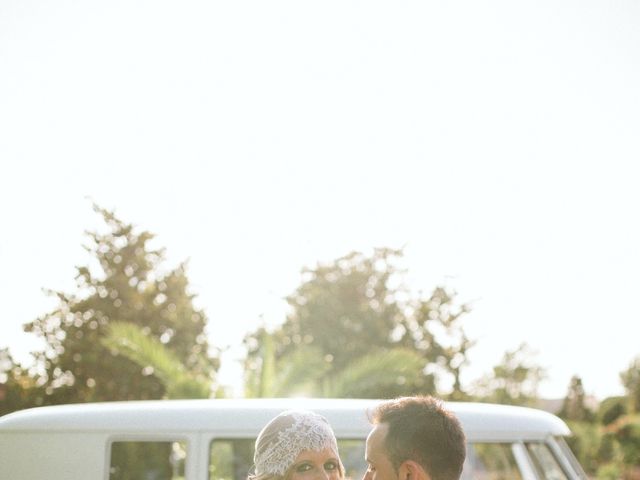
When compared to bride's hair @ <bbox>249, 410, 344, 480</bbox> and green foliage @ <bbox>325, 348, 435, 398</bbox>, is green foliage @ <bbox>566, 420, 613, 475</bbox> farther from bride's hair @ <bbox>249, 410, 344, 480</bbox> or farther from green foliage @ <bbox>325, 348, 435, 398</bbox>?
bride's hair @ <bbox>249, 410, 344, 480</bbox>

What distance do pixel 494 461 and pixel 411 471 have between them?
9.86ft

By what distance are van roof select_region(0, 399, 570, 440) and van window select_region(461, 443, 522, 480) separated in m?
0.08

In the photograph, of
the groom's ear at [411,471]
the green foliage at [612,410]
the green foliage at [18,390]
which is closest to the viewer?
the groom's ear at [411,471]

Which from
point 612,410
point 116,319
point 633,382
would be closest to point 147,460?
point 116,319

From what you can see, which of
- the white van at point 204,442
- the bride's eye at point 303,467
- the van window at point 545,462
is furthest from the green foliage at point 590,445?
the bride's eye at point 303,467

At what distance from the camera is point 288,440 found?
290 cm

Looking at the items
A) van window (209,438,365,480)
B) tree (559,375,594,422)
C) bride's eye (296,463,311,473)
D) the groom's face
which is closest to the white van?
van window (209,438,365,480)

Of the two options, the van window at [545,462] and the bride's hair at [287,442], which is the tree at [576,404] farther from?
the bride's hair at [287,442]

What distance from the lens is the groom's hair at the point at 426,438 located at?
2.28m

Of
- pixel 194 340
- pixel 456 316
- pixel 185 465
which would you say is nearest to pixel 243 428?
pixel 185 465

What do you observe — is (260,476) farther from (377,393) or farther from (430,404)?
(377,393)

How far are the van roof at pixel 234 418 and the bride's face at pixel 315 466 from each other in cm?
185

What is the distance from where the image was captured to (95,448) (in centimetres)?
501

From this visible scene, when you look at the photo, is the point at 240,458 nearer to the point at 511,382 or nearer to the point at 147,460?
the point at 147,460
